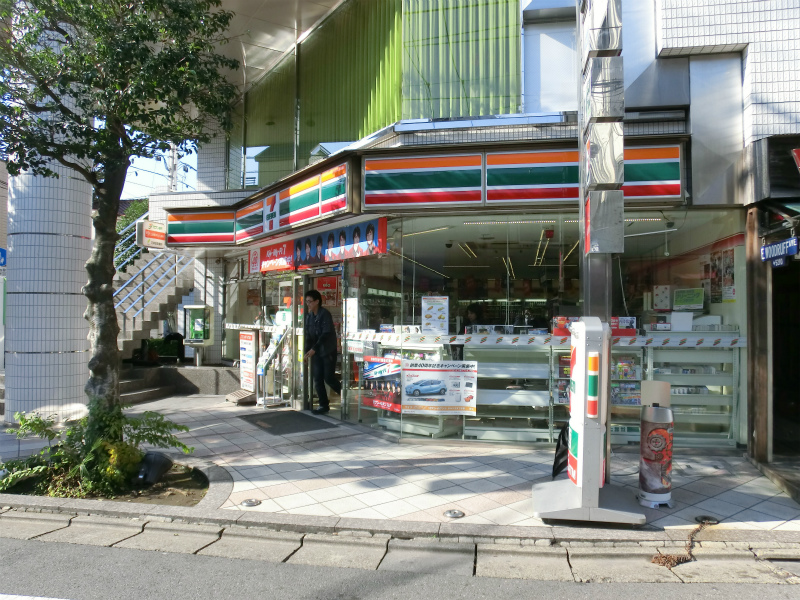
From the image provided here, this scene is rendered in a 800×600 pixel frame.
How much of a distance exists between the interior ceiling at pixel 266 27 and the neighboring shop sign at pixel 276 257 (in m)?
3.60

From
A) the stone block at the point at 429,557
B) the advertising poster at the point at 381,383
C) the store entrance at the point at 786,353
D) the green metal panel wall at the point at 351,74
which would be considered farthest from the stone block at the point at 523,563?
the green metal panel wall at the point at 351,74

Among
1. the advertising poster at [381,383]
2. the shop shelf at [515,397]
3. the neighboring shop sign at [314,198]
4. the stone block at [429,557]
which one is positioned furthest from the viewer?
the advertising poster at [381,383]

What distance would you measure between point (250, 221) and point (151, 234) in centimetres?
245

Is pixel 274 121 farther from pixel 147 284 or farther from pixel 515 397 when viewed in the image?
pixel 515 397

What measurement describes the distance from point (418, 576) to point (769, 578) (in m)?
2.48

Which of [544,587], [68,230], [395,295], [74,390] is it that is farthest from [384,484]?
[68,230]

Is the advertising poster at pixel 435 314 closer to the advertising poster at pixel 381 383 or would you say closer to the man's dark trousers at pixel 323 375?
the advertising poster at pixel 381 383

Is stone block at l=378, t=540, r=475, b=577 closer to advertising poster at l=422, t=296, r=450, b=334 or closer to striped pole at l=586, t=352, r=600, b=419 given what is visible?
striped pole at l=586, t=352, r=600, b=419

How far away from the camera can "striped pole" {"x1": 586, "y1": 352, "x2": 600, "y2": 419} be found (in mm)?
4746

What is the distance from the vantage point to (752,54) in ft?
22.7

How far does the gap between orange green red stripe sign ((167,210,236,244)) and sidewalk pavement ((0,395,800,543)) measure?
4315 mm

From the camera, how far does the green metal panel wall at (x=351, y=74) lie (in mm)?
8320

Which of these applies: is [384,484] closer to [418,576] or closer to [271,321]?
[418,576]

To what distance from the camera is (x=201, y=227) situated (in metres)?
11.3
